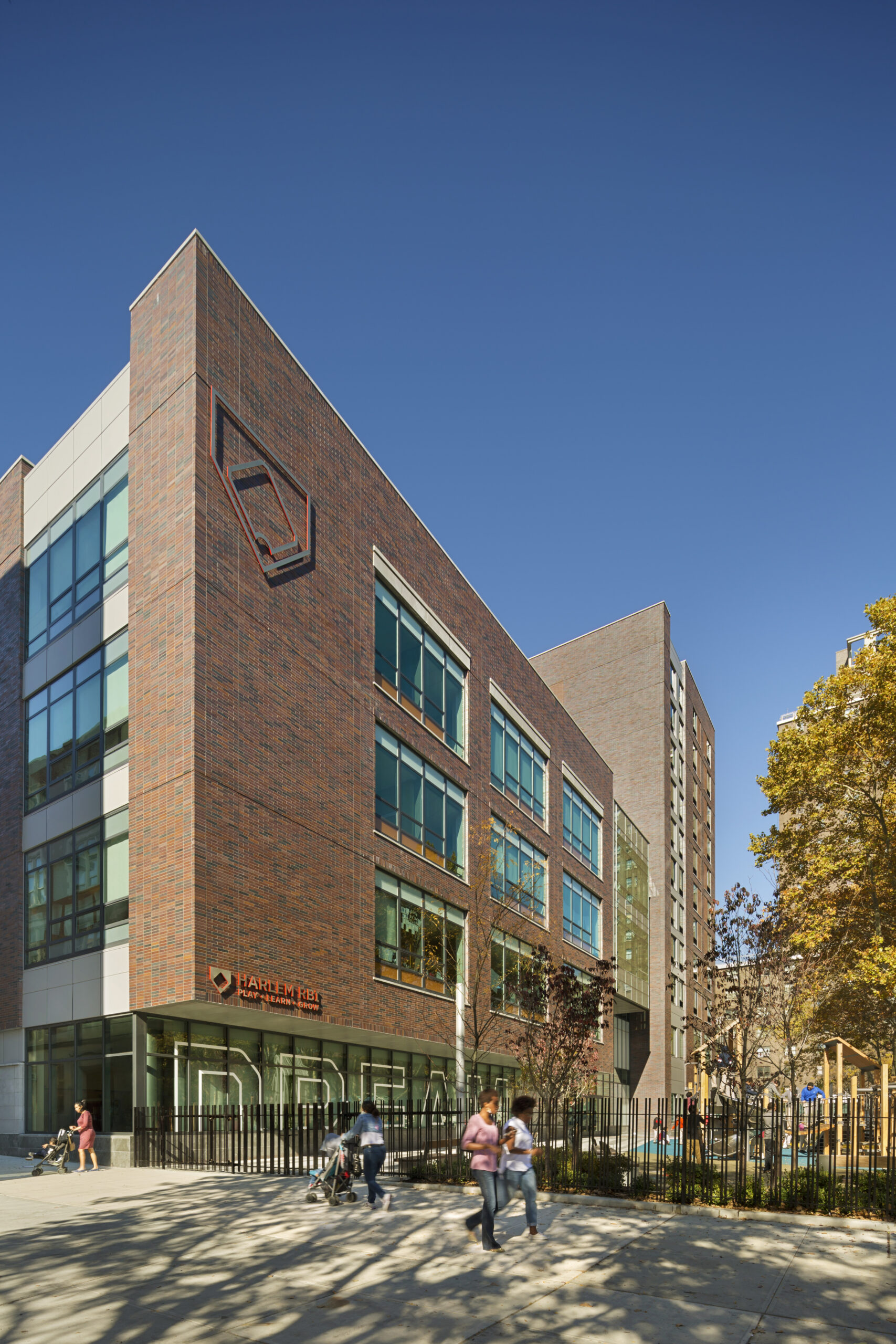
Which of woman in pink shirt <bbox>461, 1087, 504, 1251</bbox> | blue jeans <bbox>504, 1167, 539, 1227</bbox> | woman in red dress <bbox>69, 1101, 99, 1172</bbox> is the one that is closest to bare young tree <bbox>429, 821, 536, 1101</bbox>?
woman in red dress <bbox>69, 1101, 99, 1172</bbox>

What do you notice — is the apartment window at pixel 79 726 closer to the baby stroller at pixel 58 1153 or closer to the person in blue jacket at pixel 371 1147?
the baby stroller at pixel 58 1153

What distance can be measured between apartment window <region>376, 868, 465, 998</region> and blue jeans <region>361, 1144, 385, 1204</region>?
14.1m

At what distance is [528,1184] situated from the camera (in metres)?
11.8

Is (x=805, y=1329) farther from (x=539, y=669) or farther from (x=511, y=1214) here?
(x=539, y=669)

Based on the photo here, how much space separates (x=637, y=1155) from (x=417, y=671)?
18431 millimetres

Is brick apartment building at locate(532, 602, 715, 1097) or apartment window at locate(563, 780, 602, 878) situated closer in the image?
apartment window at locate(563, 780, 602, 878)

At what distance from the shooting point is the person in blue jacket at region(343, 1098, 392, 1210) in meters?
14.7

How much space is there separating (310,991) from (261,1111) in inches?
115

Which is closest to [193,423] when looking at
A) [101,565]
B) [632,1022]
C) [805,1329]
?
[101,565]

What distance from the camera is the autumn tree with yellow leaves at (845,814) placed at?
100 ft

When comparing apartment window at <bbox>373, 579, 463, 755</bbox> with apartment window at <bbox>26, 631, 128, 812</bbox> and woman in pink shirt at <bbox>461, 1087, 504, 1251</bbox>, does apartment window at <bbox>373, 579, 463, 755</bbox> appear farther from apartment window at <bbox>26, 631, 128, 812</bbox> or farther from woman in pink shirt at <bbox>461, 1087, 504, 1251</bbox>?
woman in pink shirt at <bbox>461, 1087, 504, 1251</bbox>

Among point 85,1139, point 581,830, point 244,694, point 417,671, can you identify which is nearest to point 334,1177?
point 85,1139

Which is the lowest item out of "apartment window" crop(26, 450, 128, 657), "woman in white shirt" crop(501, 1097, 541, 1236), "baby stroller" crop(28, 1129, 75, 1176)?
"baby stroller" crop(28, 1129, 75, 1176)

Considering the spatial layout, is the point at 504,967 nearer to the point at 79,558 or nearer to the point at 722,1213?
the point at 79,558
